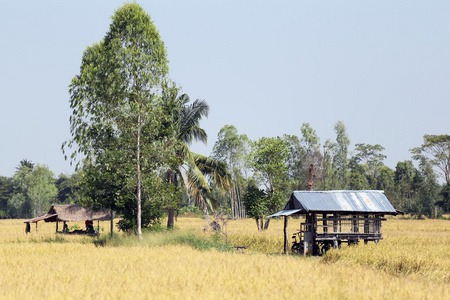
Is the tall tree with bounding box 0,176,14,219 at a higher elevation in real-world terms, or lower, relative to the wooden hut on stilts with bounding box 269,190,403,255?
higher

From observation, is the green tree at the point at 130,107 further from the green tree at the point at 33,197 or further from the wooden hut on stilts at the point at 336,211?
the green tree at the point at 33,197

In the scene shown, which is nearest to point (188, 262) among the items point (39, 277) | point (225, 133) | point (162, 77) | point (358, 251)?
point (39, 277)

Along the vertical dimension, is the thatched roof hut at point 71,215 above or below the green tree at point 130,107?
below

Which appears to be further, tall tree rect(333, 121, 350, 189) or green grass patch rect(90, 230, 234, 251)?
tall tree rect(333, 121, 350, 189)

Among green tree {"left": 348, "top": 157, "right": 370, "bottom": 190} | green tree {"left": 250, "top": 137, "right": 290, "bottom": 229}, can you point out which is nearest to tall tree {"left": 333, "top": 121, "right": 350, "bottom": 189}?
green tree {"left": 348, "top": 157, "right": 370, "bottom": 190}

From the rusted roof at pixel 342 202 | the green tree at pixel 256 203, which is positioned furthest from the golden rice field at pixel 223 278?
the green tree at pixel 256 203

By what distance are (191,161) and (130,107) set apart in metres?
7.98

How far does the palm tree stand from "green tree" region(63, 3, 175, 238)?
235 cm

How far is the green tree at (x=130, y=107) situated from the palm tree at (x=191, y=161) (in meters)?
2.35

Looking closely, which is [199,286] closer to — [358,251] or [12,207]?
[358,251]

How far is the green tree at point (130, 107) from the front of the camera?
31.5 m

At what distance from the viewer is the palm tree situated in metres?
37.2

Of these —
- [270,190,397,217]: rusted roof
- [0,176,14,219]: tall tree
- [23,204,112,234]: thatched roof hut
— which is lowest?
[23,204,112,234]: thatched roof hut

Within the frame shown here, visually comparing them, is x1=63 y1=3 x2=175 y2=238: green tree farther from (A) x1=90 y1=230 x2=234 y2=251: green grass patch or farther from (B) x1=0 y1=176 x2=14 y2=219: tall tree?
(B) x1=0 y1=176 x2=14 y2=219: tall tree
